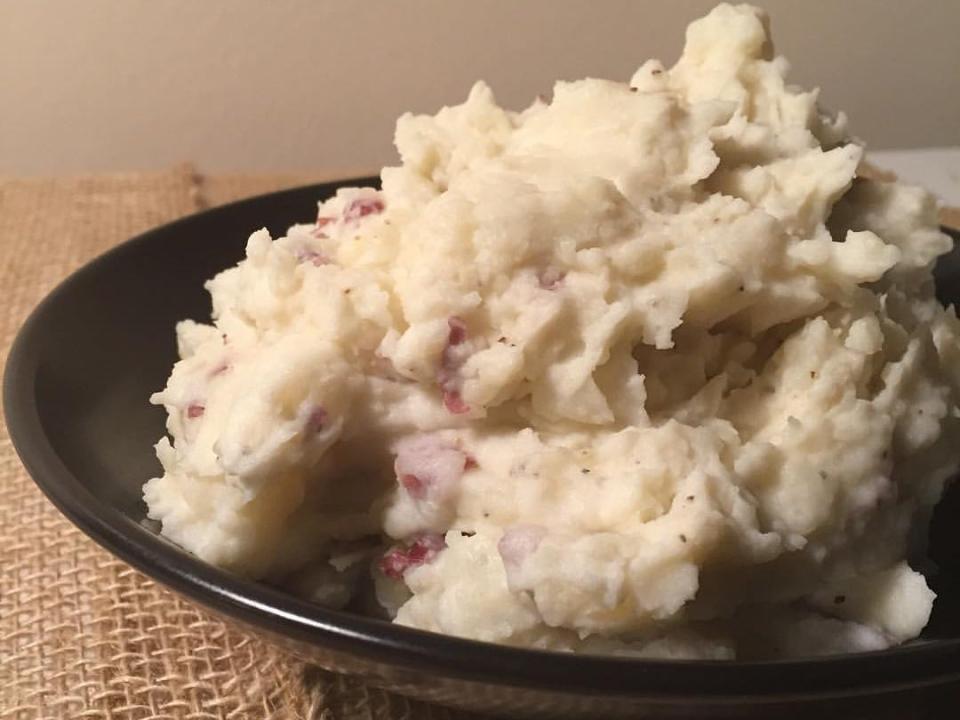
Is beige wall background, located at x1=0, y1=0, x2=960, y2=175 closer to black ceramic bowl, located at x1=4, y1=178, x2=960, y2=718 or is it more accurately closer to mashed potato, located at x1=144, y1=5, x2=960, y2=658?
black ceramic bowl, located at x1=4, y1=178, x2=960, y2=718

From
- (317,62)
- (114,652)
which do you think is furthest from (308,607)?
(317,62)

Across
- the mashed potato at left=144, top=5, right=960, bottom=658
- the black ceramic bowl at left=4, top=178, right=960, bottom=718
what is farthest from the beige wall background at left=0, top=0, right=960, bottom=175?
the mashed potato at left=144, top=5, right=960, bottom=658

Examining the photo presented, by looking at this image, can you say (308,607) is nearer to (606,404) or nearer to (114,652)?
(606,404)

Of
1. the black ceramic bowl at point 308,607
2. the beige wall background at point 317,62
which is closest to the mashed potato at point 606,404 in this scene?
the black ceramic bowl at point 308,607

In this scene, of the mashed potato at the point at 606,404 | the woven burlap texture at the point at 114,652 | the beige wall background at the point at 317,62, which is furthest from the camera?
the beige wall background at the point at 317,62

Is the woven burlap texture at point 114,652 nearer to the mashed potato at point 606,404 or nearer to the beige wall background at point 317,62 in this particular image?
the mashed potato at point 606,404
